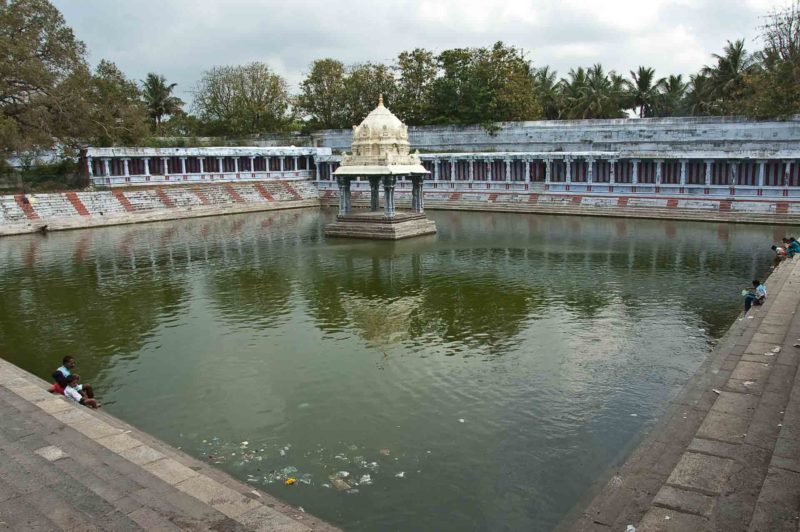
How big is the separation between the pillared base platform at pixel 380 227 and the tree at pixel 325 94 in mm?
29593

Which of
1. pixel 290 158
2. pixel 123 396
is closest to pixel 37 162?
pixel 290 158

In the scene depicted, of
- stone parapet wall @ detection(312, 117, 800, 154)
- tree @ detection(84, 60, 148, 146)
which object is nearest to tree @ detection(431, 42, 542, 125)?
stone parapet wall @ detection(312, 117, 800, 154)

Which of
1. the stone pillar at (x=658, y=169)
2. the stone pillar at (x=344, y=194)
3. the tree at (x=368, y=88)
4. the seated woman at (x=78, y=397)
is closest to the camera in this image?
the seated woman at (x=78, y=397)

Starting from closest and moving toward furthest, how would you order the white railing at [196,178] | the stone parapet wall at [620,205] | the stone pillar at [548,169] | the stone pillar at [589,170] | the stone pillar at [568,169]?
1. the stone parapet wall at [620,205]
2. the stone pillar at [589,170]
3. the stone pillar at [568,169]
4. the stone pillar at [548,169]
5. the white railing at [196,178]

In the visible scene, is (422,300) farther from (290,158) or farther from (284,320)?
(290,158)

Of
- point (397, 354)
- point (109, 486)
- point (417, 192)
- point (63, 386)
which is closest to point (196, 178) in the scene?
point (417, 192)

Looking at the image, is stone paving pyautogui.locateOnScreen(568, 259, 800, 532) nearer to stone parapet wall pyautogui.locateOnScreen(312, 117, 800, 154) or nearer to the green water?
the green water

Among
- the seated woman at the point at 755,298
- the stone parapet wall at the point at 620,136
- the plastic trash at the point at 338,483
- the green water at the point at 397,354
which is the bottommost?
the plastic trash at the point at 338,483

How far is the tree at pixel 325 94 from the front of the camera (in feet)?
194

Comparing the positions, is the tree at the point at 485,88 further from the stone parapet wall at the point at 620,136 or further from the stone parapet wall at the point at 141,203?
the stone parapet wall at the point at 141,203

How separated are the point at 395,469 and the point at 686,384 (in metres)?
5.62

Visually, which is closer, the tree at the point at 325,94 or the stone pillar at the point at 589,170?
the stone pillar at the point at 589,170

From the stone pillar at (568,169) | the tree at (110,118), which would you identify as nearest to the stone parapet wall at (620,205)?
the stone pillar at (568,169)

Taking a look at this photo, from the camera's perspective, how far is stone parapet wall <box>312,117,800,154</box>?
38812 mm
